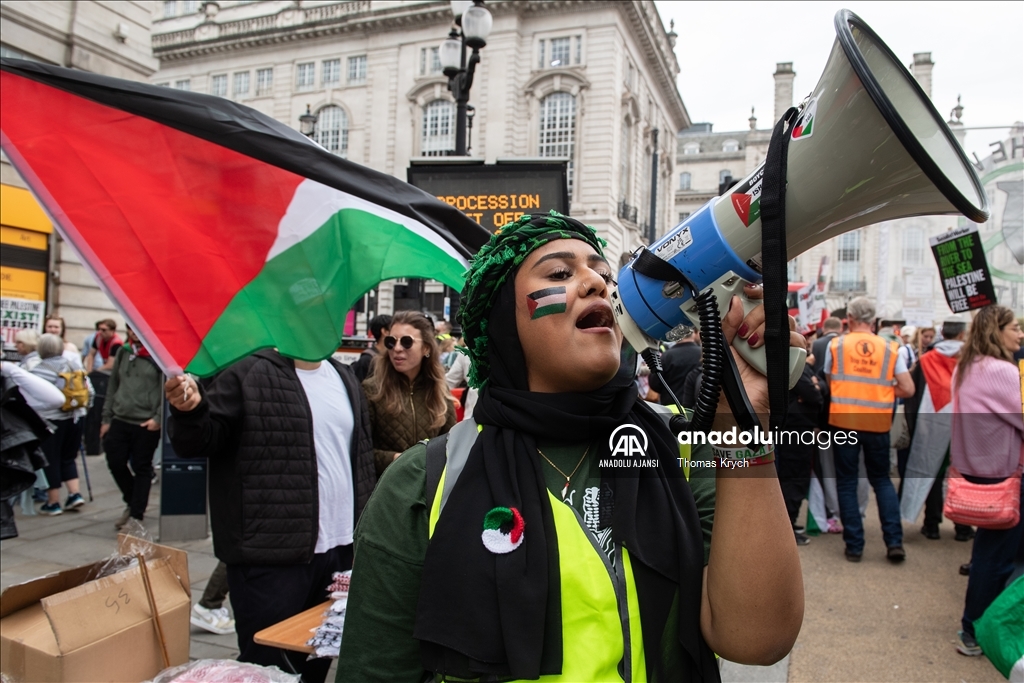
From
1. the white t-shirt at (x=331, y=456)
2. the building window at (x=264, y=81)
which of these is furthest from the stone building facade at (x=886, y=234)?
the building window at (x=264, y=81)

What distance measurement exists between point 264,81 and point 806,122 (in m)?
46.0

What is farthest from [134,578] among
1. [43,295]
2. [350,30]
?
[350,30]

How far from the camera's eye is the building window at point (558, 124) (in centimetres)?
3409

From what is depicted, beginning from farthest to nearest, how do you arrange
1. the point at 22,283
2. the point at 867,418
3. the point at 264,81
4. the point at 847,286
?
the point at 847,286, the point at 264,81, the point at 22,283, the point at 867,418

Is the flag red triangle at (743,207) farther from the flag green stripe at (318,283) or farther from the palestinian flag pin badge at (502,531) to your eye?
the flag green stripe at (318,283)

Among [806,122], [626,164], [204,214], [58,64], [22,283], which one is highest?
[626,164]

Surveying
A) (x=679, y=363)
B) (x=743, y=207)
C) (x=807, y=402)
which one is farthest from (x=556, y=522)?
(x=807, y=402)

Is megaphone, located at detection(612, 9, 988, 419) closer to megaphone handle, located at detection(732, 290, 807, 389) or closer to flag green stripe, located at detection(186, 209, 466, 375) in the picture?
megaphone handle, located at detection(732, 290, 807, 389)

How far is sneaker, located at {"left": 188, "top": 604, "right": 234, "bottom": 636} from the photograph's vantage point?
14.2 feet

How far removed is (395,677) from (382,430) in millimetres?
2394

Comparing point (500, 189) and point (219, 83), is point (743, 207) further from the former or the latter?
point (219, 83)

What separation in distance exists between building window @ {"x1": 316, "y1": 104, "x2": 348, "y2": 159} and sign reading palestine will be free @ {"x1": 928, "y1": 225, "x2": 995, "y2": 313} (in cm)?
3752

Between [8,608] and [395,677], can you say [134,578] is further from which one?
[395,677]

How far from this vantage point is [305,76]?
40469 mm
